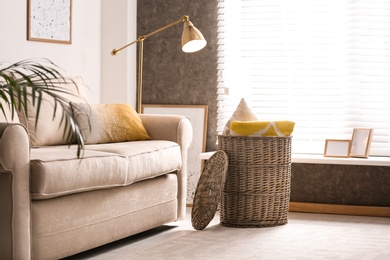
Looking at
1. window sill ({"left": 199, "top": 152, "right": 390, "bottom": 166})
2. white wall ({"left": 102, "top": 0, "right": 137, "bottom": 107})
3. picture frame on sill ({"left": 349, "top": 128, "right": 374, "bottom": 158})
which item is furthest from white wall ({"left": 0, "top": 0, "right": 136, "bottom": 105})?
picture frame on sill ({"left": 349, "top": 128, "right": 374, "bottom": 158})

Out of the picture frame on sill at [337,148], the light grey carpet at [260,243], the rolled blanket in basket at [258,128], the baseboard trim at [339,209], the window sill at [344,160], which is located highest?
the rolled blanket in basket at [258,128]

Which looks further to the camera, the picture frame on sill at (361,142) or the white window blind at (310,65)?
the white window blind at (310,65)

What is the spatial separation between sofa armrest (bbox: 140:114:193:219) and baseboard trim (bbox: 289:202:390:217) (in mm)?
1219

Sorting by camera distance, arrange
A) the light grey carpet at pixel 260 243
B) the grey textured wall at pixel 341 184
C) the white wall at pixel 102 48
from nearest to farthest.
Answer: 1. the light grey carpet at pixel 260 243
2. the grey textured wall at pixel 341 184
3. the white wall at pixel 102 48

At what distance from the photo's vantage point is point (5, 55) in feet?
15.3

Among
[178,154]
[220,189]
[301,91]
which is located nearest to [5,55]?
[178,154]

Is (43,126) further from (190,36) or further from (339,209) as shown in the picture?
(339,209)

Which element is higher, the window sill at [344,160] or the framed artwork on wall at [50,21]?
the framed artwork on wall at [50,21]

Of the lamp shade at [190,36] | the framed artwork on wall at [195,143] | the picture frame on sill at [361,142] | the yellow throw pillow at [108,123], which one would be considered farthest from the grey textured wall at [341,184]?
the yellow throw pillow at [108,123]

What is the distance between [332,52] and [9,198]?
3.23 m

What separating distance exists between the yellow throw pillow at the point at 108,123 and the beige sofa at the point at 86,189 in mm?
101

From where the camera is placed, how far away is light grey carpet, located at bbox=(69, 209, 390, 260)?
3.64 metres

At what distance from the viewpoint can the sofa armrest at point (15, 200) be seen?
2982 mm

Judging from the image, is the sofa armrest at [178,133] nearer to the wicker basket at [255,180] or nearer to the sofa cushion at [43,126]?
the wicker basket at [255,180]
